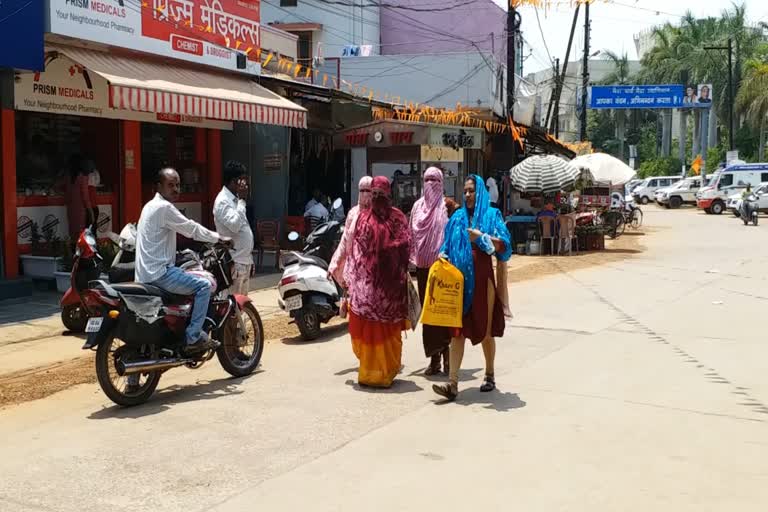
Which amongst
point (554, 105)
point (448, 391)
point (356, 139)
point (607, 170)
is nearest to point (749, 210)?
point (554, 105)

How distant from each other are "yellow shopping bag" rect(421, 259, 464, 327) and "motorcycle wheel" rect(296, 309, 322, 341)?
9.29ft

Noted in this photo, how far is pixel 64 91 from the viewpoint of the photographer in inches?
487

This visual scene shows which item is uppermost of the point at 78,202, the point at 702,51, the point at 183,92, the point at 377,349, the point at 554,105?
the point at 702,51

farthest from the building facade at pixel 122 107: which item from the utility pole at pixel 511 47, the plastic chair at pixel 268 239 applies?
the utility pole at pixel 511 47

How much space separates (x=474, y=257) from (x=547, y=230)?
13.7 metres

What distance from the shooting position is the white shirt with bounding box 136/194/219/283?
253 inches

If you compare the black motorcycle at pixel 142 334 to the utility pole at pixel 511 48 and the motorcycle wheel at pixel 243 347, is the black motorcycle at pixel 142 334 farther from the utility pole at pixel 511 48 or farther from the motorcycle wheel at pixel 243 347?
the utility pole at pixel 511 48

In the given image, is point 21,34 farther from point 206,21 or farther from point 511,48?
point 511,48

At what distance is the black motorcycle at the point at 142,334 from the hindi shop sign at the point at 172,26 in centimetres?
562

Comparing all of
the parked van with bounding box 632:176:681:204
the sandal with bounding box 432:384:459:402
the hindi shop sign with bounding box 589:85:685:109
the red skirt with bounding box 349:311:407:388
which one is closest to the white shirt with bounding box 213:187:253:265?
the red skirt with bounding box 349:311:407:388

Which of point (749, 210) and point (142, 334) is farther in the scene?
point (749, 210)

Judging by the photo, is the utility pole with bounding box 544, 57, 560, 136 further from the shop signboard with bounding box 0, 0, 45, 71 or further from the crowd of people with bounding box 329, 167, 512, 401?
the crowd of people with bounding box 329, 167, 512, 401

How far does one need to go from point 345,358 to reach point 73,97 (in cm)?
688

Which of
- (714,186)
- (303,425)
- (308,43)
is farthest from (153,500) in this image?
(714,186)
